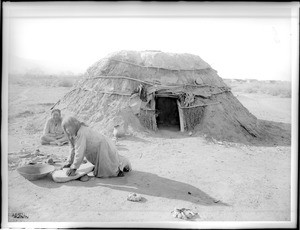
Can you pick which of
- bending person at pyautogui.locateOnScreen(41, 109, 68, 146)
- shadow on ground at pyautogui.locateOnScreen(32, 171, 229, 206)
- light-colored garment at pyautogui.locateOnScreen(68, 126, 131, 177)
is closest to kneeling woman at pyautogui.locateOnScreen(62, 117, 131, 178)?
light-colored garment at pyautogui.locateOnScreen(68, 126, 131, 177)

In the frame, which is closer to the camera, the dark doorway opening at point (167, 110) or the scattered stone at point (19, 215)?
the scattered stone at point (19, 215)

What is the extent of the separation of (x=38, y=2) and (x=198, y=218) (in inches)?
130

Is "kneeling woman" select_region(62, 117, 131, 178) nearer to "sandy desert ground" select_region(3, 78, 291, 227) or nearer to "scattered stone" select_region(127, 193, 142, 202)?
"sandy desert ground" select_region(3, 78, 291, 227)

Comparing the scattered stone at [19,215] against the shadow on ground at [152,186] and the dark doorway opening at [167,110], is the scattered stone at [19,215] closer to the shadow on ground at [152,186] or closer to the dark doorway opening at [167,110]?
the shadow on ground at [152,186]

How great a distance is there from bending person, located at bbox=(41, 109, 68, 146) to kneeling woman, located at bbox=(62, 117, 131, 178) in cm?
216

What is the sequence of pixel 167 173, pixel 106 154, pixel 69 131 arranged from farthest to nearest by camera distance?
pixel 167 173 < pixel 106 154 < pixel 69 131

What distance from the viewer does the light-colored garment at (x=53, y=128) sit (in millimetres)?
6767

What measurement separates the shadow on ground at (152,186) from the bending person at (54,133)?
2142 millimetres

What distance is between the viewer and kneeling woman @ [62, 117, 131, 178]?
4.21 m

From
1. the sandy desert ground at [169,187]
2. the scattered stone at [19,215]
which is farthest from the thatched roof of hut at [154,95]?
the scattered stone at [19,215]

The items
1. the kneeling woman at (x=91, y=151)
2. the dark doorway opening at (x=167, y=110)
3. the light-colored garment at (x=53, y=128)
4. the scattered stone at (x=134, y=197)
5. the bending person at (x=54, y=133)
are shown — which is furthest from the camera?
the dark doorway opening at (x=167, y=110)

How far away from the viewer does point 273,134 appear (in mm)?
8094

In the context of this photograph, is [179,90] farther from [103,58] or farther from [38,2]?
[38,2]

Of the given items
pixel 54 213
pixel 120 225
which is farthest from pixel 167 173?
pixel 54 213
